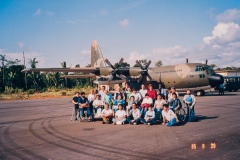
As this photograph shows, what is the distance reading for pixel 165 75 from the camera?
24.8 m

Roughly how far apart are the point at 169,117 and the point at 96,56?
22.9m

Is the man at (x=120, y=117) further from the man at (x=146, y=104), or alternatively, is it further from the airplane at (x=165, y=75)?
the airplane at (x=165, y=75)

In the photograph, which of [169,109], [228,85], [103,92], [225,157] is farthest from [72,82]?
[225,157]

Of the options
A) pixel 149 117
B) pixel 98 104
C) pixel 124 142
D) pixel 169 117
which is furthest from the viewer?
pixel 98 104

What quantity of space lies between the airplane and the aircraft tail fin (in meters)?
3.83

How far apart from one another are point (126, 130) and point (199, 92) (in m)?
17.5

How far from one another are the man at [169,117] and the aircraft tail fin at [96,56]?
2123 centimetres

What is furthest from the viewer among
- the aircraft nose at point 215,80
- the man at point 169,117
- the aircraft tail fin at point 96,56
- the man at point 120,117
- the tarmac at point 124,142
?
the aircraft tail fin at point 96,56

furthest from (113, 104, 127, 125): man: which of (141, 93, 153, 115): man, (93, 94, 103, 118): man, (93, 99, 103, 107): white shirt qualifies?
(93, 99, 103, 107): white shirt

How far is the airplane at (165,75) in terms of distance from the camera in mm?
22422

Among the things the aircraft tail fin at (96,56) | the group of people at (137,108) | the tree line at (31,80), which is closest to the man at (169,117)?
the group of people at (137,108)

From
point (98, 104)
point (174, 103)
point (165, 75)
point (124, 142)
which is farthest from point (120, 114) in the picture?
point (165, 75)

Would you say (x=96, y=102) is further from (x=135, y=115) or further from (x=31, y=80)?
(x=31, y=80)

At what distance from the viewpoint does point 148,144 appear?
7297 mm
